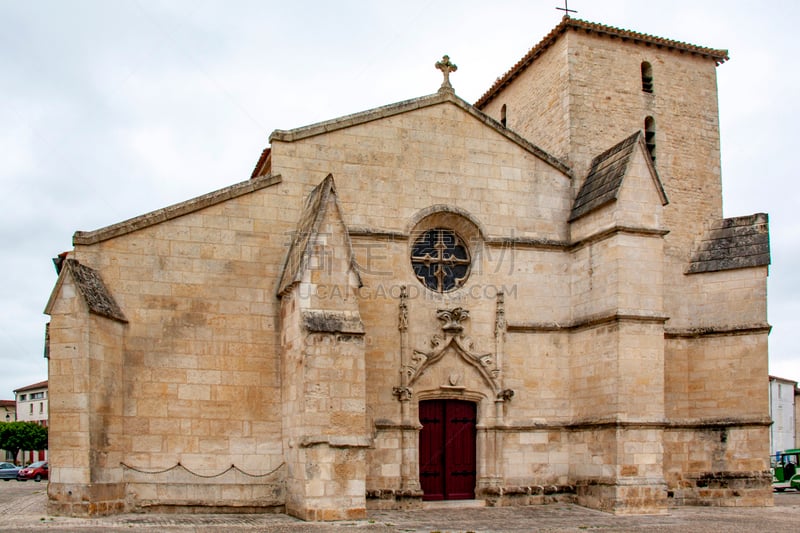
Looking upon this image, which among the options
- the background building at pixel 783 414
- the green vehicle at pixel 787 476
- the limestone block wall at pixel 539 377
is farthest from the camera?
the background building at pixel 783 414

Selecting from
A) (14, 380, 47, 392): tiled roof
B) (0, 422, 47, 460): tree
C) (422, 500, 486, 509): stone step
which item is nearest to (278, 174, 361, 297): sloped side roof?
(422, 500, 486, 509): stone step

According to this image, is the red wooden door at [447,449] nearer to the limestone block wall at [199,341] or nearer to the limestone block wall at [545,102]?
the limestone block wall at [199,341]

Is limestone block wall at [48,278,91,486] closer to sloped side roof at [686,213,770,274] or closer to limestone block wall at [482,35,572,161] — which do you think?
limestone block wall at [482,35,572,161]

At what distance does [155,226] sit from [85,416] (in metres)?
3.46

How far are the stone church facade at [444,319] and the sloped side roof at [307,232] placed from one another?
0.23 ft

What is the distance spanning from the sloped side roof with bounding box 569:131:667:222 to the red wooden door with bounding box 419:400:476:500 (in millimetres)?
4720

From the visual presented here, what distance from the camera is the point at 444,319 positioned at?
1641 cm

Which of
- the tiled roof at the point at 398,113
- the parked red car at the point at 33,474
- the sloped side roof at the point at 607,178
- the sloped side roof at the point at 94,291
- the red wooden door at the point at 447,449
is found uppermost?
the tiled roof at the point at 398,113

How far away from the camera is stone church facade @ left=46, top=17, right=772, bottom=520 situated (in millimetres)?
13828

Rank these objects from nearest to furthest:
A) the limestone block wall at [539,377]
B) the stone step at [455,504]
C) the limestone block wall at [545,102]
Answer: the stone step at [455,504]
the limestone block wall at [539,377]
the limestone block wall at [545,102]

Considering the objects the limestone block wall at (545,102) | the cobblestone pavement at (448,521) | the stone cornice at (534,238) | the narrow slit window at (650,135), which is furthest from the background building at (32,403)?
the narrow slit window at (650,135)

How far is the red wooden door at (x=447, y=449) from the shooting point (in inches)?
642

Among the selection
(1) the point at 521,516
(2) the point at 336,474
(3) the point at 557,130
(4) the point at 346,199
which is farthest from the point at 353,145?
(1) the point at 521,516

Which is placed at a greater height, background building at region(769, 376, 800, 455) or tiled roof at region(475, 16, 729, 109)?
tiled roof at region(475, 16, 729, 109)
